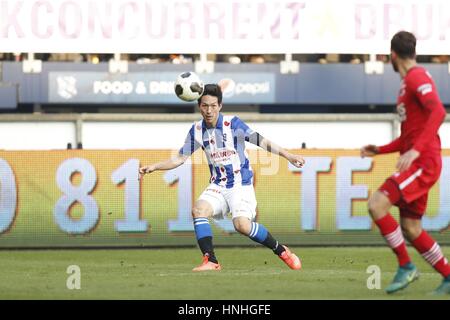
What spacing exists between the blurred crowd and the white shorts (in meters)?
24.3

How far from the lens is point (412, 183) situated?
1089 centimetres

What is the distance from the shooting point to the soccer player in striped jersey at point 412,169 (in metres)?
10.8

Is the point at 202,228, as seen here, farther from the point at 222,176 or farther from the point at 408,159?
the point at 408,159

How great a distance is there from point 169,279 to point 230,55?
1033 inches

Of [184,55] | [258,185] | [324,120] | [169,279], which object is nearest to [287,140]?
[324,120]

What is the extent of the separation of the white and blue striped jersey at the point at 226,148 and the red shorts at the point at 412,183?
11.7 ft

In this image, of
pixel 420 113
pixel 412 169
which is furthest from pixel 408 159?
pixel 420 113

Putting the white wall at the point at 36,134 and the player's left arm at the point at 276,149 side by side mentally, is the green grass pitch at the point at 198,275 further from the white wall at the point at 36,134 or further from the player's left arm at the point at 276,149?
the white wall at the point at 36,134

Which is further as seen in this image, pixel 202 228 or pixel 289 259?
pixel 289 259

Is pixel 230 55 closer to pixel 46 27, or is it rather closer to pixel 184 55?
pixel 184 55

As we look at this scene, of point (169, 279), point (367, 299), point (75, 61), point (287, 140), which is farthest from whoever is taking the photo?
point (75, 61)

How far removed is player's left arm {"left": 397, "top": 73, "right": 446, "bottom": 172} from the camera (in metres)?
10.6

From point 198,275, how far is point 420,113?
3.63 meters

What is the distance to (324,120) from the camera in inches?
1022
